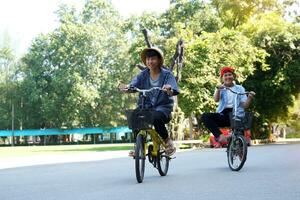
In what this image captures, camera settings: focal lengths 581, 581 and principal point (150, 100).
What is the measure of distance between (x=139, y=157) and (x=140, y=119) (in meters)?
0.55

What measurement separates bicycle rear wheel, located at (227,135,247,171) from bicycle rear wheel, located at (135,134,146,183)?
1.96 metres

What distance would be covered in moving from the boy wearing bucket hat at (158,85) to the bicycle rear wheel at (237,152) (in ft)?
4.00

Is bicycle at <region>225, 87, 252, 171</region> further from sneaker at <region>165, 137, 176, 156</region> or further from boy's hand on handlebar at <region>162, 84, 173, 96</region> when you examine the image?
boy's hand on handlebar at <region>162, 84, 173, 96</region>

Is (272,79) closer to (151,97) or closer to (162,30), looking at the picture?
(162,30)

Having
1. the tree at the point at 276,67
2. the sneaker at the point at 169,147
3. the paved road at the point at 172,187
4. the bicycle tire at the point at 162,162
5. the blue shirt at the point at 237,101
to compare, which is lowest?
the paved road at the point at 172,187

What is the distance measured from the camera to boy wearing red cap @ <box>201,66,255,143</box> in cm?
964

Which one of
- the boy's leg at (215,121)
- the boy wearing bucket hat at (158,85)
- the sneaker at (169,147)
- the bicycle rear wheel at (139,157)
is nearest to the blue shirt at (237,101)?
the boy's leg at (215,121)

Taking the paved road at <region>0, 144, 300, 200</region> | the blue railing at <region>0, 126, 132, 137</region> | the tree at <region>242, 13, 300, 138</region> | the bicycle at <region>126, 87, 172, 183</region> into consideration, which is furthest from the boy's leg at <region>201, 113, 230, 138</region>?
the blue railing at <region>0, 126, 132, 137</region>

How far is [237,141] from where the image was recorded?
949cm

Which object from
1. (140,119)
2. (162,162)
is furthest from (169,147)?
(140,119)

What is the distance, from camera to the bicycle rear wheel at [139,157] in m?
7.80

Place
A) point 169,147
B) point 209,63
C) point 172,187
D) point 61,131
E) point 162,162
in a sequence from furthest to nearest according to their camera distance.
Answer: point 61,131 < point 209,63 < point 162,162 < point 169,147 < point 172,187

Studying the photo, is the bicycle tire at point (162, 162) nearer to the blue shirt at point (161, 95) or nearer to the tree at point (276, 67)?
the blue shirt at point (161, 95)

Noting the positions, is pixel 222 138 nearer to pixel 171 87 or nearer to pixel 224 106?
pixel 224 106
